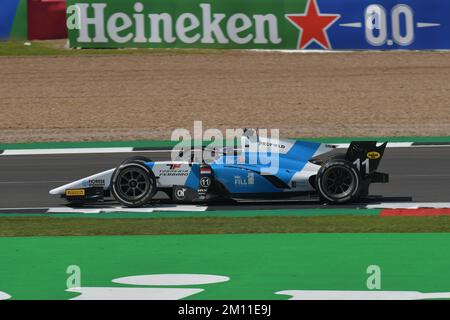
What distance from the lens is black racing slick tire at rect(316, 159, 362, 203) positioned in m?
14.6

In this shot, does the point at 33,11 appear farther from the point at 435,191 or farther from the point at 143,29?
the point at 435,191

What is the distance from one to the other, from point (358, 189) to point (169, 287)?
17.5 ft

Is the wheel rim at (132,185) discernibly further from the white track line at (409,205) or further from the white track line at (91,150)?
the white track line at (91,150)

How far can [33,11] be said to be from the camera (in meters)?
30.5

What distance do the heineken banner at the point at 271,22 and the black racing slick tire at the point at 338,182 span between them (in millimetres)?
14760

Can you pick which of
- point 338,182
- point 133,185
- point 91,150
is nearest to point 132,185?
point 133,185

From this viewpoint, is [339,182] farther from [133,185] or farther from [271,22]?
[271,22]

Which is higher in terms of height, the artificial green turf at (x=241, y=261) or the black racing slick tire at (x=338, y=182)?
the black racing slick tire at (x=338, y=182)

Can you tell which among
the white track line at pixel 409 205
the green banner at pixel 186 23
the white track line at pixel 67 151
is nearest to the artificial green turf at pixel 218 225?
the white track line at pixel 409 205

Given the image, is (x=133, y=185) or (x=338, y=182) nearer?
(x=338, y=182)

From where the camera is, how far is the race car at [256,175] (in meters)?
14.7

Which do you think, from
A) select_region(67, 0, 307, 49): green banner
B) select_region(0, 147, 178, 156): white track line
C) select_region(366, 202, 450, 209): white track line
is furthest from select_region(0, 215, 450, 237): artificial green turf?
select_region(67, 0, 307, 49): green banner

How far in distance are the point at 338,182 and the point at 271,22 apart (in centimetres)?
1502

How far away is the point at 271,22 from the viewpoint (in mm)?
29188
